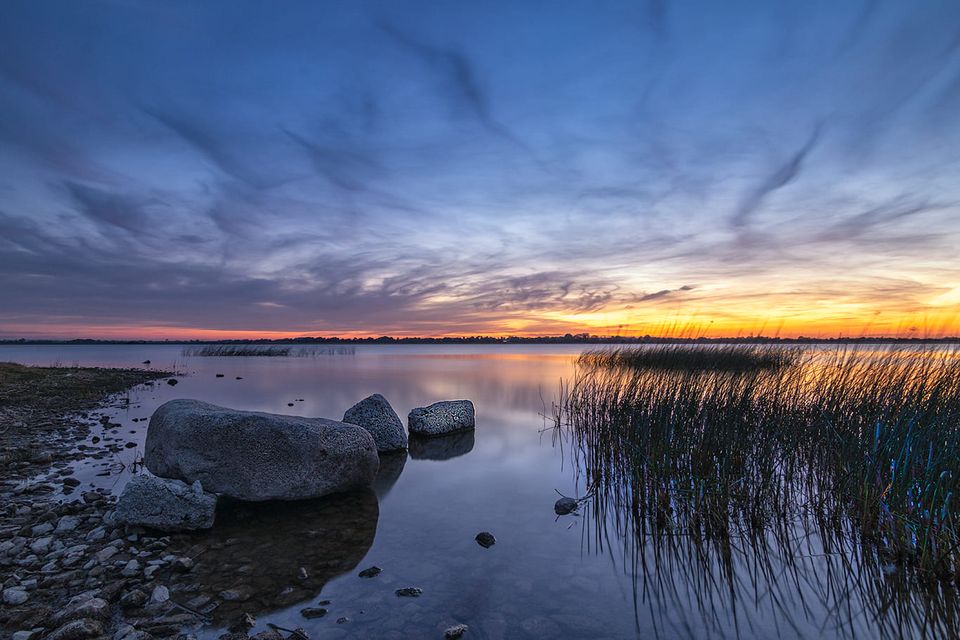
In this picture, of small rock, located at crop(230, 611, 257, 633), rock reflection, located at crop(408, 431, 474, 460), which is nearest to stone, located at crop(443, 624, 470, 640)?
small rock, located at crop(230, 611, 257, 633)

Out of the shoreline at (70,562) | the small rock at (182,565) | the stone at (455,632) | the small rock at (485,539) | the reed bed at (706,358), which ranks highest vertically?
the reed bed at (706,358)

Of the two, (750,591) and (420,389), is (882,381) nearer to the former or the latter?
(750,591)

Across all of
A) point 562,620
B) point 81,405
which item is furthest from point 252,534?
point 81,405

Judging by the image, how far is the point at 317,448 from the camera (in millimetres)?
6238

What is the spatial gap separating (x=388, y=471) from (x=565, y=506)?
344 centimetres

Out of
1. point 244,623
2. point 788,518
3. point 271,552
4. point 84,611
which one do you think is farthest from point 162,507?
point 788,518

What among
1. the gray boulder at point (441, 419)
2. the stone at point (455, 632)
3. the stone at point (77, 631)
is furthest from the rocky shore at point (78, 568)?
the gray boulder at point (441, 419)

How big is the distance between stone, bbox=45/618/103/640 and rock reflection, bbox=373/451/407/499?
3805 mm

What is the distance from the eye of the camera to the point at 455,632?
3.39 meters

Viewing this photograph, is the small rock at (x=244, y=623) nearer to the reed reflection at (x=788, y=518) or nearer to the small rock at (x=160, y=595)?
the small rock at (x=160, y=595)

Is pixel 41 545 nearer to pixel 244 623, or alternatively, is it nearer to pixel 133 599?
pixel 133 599

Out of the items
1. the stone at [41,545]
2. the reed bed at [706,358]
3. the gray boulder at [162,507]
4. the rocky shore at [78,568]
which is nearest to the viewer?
the rocky shore at [78,568]

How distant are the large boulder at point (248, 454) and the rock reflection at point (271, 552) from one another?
295 mm

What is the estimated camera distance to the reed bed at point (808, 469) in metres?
4.48
